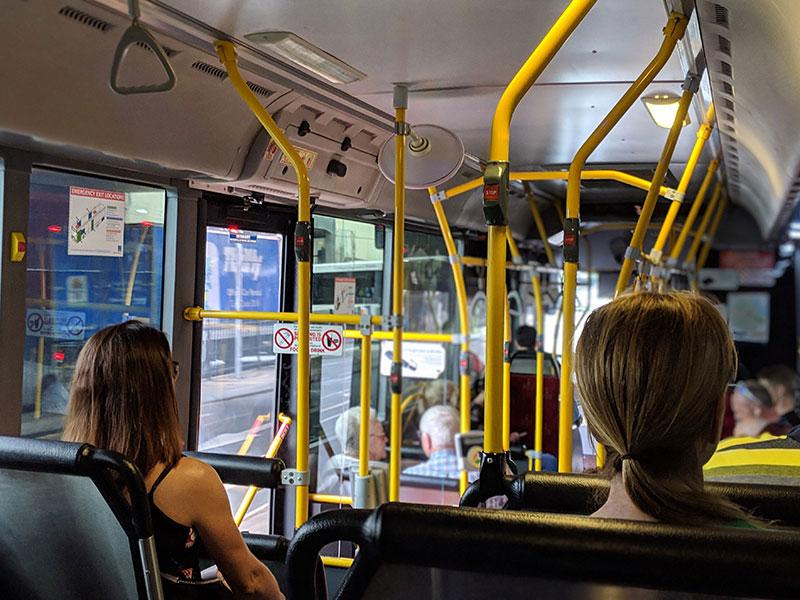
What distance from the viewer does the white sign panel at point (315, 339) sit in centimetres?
394

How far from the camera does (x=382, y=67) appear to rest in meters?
3.35

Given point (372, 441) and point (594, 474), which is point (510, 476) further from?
point (372, 441)

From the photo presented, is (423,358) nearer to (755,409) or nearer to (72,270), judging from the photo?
(755,409)

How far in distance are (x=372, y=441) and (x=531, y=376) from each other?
4.90 feet

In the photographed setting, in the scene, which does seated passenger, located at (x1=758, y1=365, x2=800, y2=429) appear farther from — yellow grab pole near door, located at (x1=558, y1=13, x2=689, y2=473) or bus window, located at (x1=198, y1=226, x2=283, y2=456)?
bus window, located at (x1=198, y1=226, x2=283, y2=456)

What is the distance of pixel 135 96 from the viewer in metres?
2.96

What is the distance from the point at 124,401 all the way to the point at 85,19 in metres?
1.17

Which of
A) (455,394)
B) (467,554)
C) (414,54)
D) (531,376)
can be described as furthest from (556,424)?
(467,554)

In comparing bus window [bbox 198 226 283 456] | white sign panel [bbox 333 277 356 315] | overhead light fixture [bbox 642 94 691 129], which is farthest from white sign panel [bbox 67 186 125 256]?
overhead light fixture [bbox 642 94 691 129]

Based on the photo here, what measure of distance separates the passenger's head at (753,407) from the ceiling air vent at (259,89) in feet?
9.86

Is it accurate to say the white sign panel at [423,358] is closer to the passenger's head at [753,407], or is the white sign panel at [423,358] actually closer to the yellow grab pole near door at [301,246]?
the passenger's head at [753,407]

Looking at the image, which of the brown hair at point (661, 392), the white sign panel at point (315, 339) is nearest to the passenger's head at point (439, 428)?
the white sign panel at point (315, 339)

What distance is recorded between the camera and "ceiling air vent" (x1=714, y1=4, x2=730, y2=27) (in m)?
2.48

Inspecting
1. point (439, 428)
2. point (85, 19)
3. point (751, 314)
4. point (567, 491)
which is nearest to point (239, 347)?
point (85, 19)
